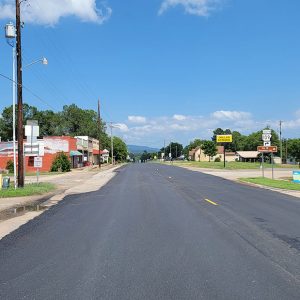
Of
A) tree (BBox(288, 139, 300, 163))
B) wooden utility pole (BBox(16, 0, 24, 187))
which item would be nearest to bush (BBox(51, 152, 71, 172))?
wooden utility pole (BBox(16, 0, 24, 187))

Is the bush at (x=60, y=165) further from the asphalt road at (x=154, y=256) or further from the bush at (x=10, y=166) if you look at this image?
the asphalt road at (x=154, y=256)

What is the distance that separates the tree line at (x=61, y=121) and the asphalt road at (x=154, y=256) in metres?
109

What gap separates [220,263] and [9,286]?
337 centimetres

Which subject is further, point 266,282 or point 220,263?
point 220,263

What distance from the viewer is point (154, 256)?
8398mm

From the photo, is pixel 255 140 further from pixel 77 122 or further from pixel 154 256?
pixel 154 256

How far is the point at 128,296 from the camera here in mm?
5984

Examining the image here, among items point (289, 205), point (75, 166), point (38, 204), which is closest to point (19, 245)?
point (38, 204)

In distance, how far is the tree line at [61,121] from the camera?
11819 centimetres

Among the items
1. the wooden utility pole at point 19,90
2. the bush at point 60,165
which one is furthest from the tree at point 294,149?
the wooden utility pole at point 19,90

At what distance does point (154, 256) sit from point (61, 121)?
124 meters

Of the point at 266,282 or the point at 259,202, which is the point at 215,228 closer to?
the point at 266,282

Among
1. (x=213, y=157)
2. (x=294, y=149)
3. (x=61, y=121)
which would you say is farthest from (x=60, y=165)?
(x=213, y=157)

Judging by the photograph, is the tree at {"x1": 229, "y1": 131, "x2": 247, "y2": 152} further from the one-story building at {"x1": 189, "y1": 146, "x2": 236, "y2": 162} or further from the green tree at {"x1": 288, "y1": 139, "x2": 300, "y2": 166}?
the green tree at {"x1": 288, "y1": 139, "x2": 300, "y2": 166}
